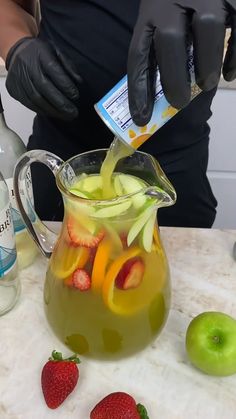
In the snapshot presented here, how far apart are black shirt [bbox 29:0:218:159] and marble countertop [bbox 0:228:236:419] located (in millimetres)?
249

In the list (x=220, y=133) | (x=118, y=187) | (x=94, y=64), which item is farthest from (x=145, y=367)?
(x=220, y=133)

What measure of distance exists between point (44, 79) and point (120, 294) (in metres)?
0.32

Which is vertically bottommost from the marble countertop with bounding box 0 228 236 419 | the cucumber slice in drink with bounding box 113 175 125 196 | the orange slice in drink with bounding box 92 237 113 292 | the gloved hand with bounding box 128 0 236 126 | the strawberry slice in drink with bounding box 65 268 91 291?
the marble countertop with bounding box 0 228 236 419

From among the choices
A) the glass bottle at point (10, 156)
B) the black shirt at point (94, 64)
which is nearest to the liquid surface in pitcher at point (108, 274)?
the glass bottle at point (10, 156)

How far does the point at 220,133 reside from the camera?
4.34ft

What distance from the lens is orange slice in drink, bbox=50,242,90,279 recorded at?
1.71ft

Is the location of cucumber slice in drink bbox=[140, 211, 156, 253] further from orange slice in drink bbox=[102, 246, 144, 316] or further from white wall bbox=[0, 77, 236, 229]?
white wall bbox=[0, 77, 236, 229]

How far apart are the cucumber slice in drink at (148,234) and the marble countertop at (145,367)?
0.38ft

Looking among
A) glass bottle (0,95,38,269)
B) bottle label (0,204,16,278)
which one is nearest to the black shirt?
glass bottle (0,95,38,269)

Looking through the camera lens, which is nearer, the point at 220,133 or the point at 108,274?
the point at 108,274

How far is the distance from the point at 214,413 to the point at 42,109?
1.43 feet

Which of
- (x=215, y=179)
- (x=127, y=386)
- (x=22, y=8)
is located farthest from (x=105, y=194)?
(x=215, y=179)

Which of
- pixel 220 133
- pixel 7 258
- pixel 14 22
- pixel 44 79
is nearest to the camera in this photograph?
pixel 7 258

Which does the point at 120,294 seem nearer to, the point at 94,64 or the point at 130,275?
the point at 130,275
